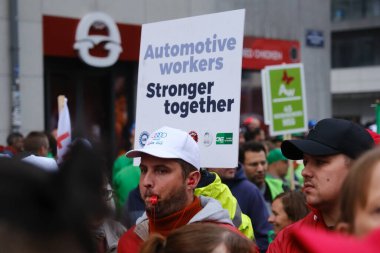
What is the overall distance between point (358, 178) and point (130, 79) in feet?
40.2

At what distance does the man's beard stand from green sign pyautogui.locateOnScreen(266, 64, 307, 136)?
16.5ft

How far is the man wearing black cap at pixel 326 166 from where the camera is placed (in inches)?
118

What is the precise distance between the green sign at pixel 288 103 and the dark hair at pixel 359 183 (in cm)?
670

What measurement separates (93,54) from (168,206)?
372 inches

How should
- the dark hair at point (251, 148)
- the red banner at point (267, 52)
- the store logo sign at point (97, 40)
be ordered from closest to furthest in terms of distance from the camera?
the dark hair at point (251, 148), the store logo sign at point (97, 40), the red banner at point (267, 52)

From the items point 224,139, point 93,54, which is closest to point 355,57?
point 93,54

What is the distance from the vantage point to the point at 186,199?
3.36m

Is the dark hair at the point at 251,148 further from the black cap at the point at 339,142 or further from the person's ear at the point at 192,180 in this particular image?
the black cap at the point at 339,142

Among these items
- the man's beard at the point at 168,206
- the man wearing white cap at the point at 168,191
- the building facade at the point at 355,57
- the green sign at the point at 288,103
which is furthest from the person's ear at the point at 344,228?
the building facade at the point at 355,57

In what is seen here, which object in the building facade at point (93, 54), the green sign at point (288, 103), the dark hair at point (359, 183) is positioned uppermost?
the building facade at point (93, 54)

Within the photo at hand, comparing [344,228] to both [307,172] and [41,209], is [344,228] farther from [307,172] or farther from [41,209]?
[307,172]

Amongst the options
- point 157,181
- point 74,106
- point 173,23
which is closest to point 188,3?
point 74,106

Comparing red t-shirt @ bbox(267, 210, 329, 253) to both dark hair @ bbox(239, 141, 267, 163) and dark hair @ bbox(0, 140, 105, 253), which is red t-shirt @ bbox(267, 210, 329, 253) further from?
dark hair @ bbox(239, 141, 267, 163)

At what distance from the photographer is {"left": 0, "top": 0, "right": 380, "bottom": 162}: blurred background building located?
11.6 m
